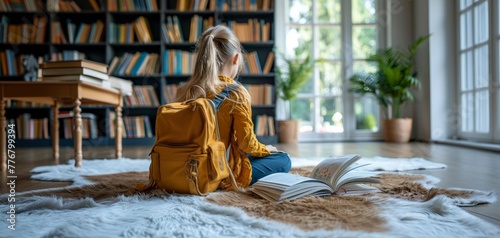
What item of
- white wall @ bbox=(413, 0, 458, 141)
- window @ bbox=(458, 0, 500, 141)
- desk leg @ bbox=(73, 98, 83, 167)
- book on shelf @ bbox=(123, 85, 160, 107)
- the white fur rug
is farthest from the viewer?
book on shelf @ bbox=(123, 85, 160, 107)

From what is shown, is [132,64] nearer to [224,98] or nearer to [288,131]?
[288,131]

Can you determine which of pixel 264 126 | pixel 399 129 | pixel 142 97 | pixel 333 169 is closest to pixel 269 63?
pixel 264 126

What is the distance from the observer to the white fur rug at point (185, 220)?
1.05 m

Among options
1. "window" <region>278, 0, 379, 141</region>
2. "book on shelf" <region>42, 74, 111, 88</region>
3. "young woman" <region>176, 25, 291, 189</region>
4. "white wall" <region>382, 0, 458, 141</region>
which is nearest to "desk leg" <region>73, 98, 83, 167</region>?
"book on shelf" <region>42, 74, 111, 88</region>

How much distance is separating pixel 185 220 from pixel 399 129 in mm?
3919

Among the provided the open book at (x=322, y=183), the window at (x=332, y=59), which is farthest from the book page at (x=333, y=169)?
the window at (x=332, y=59)

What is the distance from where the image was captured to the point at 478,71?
13.2 ft

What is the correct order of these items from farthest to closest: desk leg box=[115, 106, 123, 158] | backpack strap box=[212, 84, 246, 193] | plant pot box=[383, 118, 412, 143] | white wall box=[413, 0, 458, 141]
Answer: plant pot box=[383, 118, 412, 143]
white wall box=[413, 0, 458, 141]
desk leg box=[115, 106, 123, 158]
backpack strap box=[212, 84, 246, 193]

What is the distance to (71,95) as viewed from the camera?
251 cm

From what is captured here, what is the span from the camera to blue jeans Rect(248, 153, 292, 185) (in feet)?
5.70

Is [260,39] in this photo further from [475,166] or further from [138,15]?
[475,166]

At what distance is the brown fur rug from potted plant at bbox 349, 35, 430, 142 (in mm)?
2836

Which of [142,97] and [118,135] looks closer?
[118,135]

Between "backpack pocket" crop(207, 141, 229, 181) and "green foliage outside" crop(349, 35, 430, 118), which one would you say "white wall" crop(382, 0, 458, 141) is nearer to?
"green foliage outside" crop(349, 35, 430, 118)
